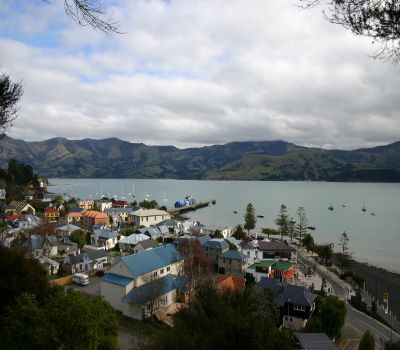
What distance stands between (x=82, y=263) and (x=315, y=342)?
2125 centimetres

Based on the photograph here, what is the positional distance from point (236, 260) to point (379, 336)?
12670 mm

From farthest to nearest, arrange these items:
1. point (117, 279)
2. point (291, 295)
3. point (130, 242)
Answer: point (130, 242), point (117, 279), point (291, 295)

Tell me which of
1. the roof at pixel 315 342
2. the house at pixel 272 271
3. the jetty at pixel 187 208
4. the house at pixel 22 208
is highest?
the house at pixel 22 208

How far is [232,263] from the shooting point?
30219mm

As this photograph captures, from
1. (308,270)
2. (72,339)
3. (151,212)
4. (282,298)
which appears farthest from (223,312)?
(151,212)

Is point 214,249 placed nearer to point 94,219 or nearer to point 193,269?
point 193,269

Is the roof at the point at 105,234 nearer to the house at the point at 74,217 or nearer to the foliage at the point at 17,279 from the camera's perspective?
the house at the point at 74,217

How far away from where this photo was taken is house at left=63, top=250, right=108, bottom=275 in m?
28.4

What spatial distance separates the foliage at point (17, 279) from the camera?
11461 mm

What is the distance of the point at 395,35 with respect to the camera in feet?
16.1

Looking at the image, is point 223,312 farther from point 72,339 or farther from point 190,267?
point 190,267

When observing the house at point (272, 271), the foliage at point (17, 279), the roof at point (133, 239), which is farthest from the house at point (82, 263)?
the foliage at point (17, 279)

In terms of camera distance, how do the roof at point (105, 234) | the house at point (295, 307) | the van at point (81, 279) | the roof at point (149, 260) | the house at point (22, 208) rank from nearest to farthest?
the house at point (295, 307)
the roof at point (149, 260)
the van at point (81, 279)
the roof at point (105, 234)
the house at point (22, 208)

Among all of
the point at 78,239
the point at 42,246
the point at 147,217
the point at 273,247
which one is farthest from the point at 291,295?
the point at 147,217
